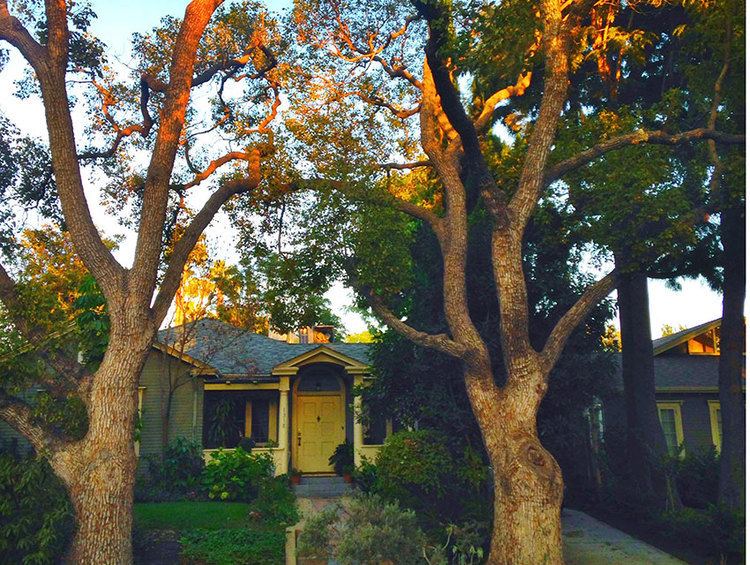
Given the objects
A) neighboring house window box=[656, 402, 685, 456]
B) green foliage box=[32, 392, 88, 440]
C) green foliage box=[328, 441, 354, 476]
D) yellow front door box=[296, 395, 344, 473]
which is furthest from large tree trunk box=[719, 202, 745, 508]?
green foliage box=[32, 392, 88, 440]

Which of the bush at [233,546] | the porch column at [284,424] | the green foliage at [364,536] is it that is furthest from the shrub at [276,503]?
the green foliage at [364,536]

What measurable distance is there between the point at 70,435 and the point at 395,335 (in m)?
6.95

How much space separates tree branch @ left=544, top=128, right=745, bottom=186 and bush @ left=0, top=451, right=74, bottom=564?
31.9ft

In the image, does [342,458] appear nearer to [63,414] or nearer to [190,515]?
[190,515]

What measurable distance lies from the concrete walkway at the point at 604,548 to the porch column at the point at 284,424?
7.98m

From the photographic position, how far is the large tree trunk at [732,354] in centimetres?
1408

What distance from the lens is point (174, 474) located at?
58.9 feet

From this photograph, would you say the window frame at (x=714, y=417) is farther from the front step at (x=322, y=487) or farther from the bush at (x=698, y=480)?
the front step at (x=322, y=487)

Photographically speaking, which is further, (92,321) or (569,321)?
(92,321)

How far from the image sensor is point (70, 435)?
10258mm

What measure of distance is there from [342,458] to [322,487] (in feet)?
5.38

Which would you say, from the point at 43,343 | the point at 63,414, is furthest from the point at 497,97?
the point at 63,414

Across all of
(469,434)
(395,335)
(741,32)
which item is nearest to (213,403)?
(395,335)

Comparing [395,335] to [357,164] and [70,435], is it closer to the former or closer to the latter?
[357,164]
